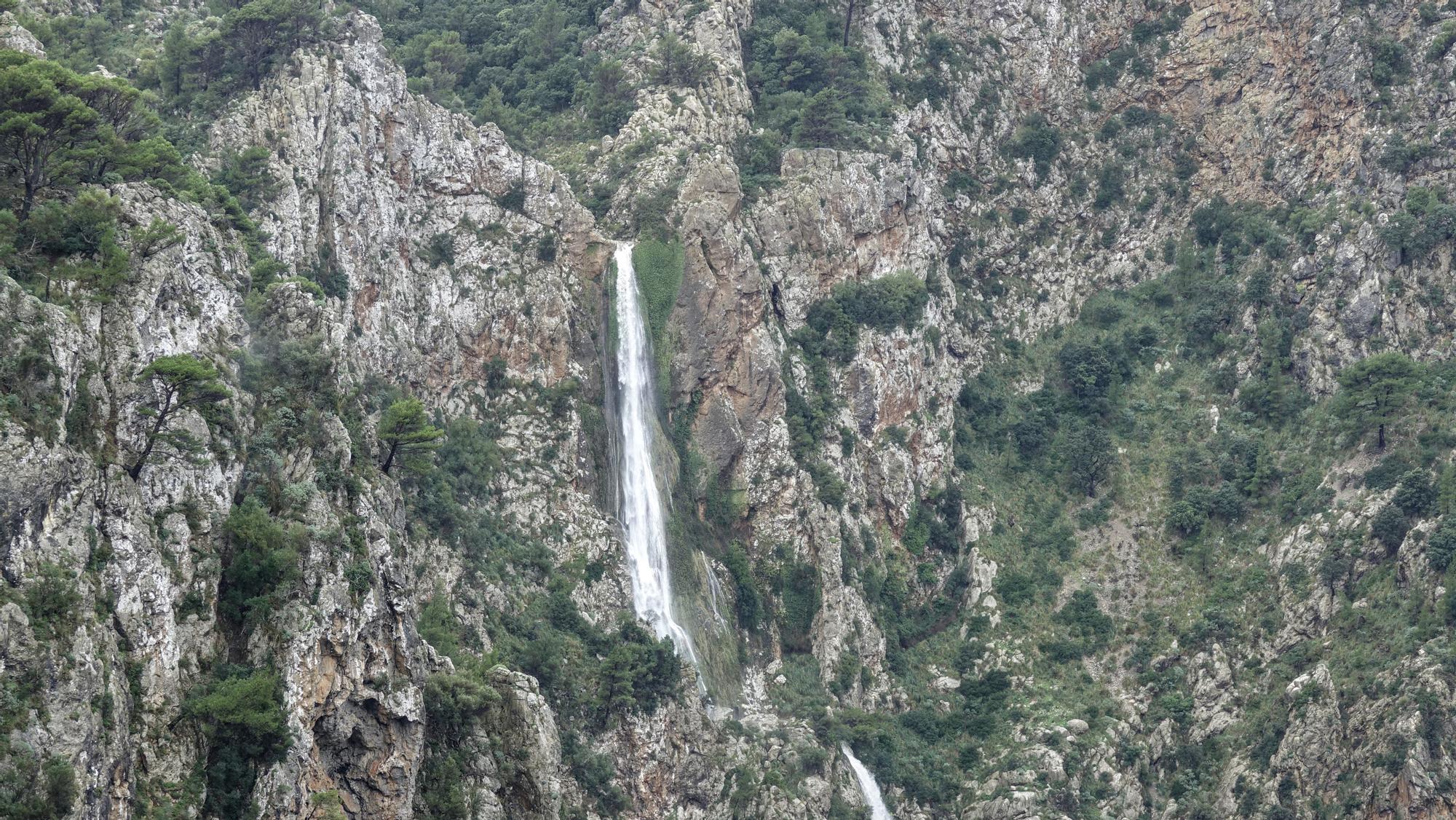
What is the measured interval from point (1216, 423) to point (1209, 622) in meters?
17.5

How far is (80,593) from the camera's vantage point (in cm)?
5622

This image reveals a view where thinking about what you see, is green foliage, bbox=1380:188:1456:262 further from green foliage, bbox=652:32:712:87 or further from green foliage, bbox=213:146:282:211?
green foliage, bbox=213:146:282:211

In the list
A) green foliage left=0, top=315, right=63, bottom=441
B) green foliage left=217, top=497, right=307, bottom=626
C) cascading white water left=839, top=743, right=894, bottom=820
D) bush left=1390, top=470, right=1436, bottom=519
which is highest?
bush left=1390, top=470, right=1436, bottom=519

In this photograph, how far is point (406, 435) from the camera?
85250 millimetres

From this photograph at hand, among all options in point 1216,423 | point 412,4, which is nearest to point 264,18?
point 412,4

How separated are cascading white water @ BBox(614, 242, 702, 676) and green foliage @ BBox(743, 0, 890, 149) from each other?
21.0m

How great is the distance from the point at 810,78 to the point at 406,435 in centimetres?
5930

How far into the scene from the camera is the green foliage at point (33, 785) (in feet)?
166

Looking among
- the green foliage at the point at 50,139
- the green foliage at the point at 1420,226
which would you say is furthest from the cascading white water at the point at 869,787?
the green foliage at the point at 50,139

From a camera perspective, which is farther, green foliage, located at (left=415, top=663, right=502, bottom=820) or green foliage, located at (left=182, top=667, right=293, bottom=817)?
green foliage, located at (left=415, top=663, right=502, bottom=820)

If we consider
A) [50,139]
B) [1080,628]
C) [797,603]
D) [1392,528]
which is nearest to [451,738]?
[50,139]

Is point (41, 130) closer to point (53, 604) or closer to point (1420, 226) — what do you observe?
point (53, 604)

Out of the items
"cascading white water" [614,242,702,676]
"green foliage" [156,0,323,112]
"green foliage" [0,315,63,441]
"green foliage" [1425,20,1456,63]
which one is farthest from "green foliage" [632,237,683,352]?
"green foliage" [1425,20,1456,63]

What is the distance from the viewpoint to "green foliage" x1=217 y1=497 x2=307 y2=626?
65.8 meters
